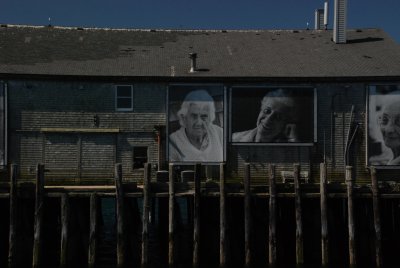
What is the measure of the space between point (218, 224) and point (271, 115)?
802cm

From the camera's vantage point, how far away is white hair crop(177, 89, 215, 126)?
25719 millimetres

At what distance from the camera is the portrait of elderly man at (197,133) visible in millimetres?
25641

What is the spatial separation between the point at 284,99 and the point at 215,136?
380 cm

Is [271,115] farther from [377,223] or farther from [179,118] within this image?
[377,223]

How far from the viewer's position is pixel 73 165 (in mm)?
25250

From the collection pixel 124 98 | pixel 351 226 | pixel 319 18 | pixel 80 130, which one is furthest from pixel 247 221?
pixel 319 18

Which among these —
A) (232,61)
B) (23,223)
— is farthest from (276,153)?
(23,223)

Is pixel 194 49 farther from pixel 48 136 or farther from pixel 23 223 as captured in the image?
pixel 23 223

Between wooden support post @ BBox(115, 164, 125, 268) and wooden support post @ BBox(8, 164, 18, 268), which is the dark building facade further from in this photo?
wooden support post @ BBox(115, 164, 125, 268)

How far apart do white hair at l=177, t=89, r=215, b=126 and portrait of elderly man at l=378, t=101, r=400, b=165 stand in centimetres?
810

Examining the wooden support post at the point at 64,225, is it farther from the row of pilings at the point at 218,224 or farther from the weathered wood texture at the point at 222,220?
the weathered wood texture at the point at 222,220

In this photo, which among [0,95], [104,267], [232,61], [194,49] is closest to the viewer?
[104,267]

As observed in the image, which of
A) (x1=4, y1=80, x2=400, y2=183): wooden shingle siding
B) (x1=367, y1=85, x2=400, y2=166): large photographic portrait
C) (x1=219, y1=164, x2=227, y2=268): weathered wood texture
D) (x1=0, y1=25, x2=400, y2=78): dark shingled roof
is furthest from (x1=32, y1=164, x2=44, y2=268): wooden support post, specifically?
(x1=367, y1=85, x2=400, y2=166): large photographic portrait

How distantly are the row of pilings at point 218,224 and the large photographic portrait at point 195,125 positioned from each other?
5258mm
